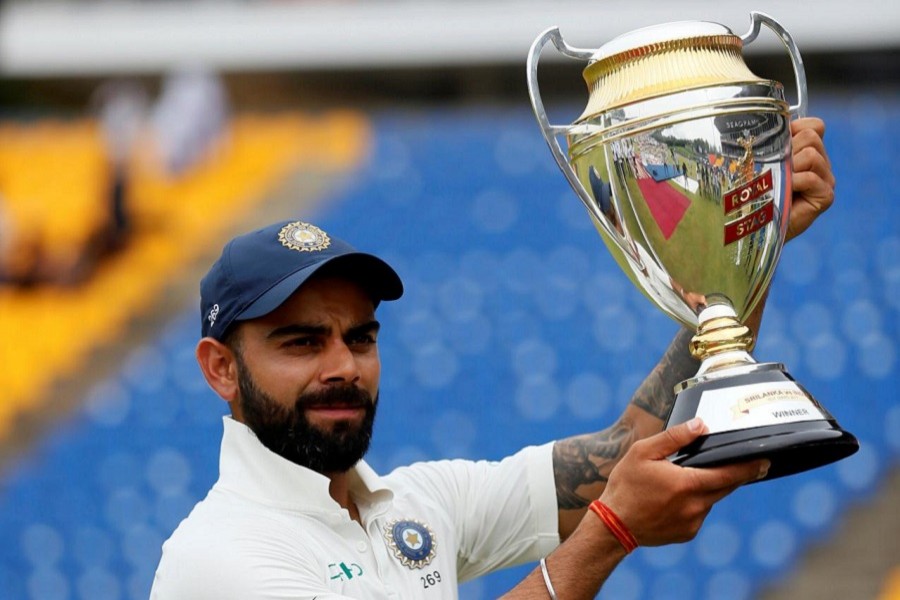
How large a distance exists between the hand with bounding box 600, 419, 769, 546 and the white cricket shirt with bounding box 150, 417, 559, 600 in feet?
1.46

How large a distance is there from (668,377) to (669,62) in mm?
517

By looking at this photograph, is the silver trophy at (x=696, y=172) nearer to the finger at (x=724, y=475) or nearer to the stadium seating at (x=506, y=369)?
the finger at (x=724, y=475)

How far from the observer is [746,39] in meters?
1.66

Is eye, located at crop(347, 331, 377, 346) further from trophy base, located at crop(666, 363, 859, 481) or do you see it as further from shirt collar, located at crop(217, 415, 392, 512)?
trophy base, located at crop(666, 363, 859, 481)

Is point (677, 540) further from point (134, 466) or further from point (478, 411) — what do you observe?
point (134, 466)

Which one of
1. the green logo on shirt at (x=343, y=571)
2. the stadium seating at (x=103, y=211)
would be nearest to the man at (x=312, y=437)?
the green logo on shirt at (x=343, y=571)

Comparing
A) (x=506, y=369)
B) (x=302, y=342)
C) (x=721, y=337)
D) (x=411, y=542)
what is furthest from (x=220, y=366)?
(x=506, y=369)

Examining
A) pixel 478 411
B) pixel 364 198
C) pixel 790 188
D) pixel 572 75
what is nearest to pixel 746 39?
pixel 790 188

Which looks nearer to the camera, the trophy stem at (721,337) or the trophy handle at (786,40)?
the trophy stem at (721,337)

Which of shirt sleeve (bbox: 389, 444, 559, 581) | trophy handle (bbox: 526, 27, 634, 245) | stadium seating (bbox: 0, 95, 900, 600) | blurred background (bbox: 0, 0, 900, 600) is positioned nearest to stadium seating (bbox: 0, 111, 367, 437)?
blurred background (bbox: 0, 0, 900, 600)

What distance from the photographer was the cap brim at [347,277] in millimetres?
1691

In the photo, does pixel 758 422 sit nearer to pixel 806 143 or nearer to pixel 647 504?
pixel 647 504

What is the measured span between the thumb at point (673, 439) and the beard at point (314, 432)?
0.51 meters

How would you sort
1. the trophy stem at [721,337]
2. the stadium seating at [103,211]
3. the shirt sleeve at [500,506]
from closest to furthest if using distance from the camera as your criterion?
the trophy stem at [721,337], the shirt sleeve at [500,506], the stadium seating at [103,211]
